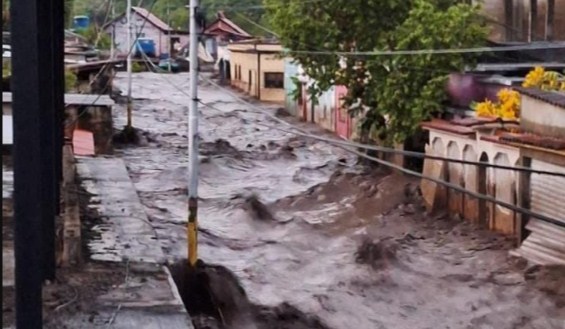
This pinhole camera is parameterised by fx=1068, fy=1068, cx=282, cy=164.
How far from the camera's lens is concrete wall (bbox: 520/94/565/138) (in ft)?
54.6

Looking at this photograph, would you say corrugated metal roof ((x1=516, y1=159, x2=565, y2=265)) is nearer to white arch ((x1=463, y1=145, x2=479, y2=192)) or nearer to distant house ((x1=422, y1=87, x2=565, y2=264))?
distant house ((x1=422, y1=87, x2=565, y2=264))

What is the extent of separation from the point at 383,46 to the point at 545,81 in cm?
457

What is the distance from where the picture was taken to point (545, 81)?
19.3 metres

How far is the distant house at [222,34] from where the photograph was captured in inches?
1999

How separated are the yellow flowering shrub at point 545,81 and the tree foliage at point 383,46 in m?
2.54

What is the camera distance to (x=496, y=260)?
17609 mm

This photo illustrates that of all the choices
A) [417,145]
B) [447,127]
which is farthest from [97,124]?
[447,127]

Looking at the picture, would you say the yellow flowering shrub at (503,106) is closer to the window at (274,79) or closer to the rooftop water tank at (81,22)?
the window at (274,79)

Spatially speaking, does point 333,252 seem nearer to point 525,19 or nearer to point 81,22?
point 525,19

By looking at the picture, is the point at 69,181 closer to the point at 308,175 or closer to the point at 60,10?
the point at 60,10

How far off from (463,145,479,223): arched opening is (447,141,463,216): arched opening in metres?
0.20

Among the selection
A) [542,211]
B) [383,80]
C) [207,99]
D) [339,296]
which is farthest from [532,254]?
[207,99]

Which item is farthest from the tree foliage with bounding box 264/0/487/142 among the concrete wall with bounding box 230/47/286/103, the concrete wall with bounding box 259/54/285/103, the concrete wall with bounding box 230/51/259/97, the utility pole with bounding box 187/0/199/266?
the concrete wall with bounding box 230/51/259/97

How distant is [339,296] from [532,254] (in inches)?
127
